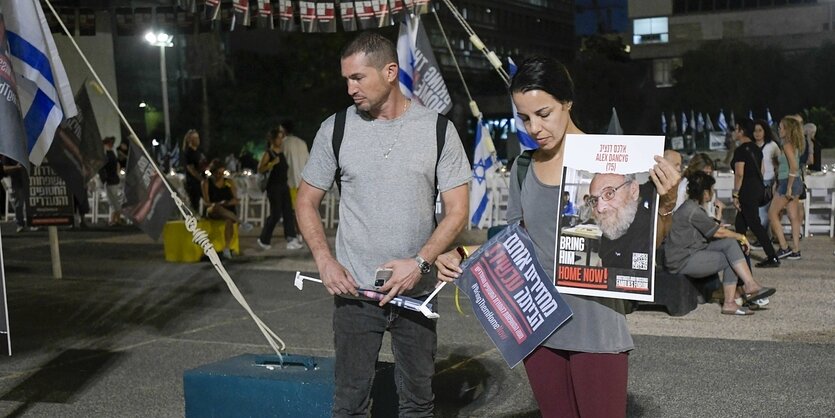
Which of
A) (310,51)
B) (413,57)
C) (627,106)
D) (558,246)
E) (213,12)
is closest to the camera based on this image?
(558,246)

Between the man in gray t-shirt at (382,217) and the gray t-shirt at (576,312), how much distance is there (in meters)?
0.66

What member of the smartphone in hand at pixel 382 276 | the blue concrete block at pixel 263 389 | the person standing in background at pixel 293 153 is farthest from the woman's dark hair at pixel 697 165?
the person standing in background at pixel 293 153

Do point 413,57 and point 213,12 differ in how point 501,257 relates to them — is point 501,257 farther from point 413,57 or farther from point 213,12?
point 413,57

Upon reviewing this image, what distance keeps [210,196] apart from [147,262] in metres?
1.27

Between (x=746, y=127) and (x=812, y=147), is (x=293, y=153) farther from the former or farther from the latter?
(x=812, y=147)

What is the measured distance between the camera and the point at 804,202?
19.3 m

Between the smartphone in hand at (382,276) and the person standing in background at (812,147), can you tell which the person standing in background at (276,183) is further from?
the smartphone in hand at (382,276)

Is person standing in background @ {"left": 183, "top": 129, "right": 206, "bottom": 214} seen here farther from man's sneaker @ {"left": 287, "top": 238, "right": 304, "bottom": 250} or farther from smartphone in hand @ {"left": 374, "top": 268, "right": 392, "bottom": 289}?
smartphone in hand @ {"left": 374, "top": 268, "right": 392, "bottom": 289}

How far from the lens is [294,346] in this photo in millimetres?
9164

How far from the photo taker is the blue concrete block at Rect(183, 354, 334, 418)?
558cm

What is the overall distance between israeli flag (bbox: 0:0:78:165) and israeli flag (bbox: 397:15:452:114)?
8039mm

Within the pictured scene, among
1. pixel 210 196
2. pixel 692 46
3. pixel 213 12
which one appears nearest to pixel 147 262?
pixel 210 196

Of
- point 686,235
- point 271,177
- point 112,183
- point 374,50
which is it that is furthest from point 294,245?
point 374,50

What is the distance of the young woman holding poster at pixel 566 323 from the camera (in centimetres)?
408
